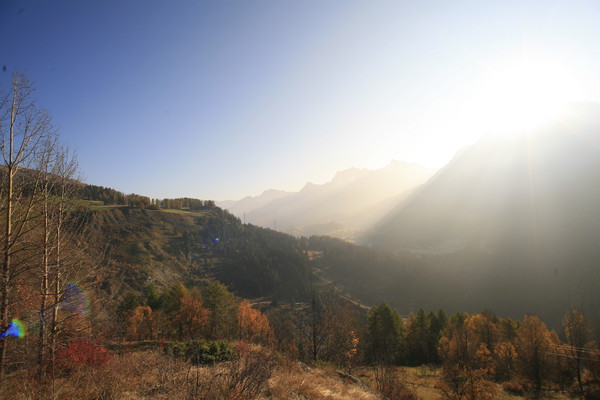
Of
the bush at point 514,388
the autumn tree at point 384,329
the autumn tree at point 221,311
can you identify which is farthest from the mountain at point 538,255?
the autumn tree at point 221,311

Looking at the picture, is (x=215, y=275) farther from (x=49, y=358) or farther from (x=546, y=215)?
(x=546, y=215)

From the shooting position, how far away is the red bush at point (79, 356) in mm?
11102

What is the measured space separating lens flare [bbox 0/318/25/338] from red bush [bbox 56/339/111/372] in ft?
9.81

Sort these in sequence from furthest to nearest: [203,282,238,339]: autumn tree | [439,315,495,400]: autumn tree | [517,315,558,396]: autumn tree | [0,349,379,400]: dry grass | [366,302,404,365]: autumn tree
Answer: [366,302,404,365]: autumn tree
[203,282,238,339]: autumn tree
[517,315,558,396]: autumn tree
[439,315,495,400]: autumn tree
[0,349,379,400]: dry grass

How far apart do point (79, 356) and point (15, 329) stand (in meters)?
4.44

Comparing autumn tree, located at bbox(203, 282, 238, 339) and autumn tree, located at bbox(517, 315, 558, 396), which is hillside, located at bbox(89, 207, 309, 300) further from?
autumn tree, located at bbox(517, 315, 558, 396)

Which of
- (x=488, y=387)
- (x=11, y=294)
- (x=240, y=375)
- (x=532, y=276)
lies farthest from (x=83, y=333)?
(x=532, y=276)

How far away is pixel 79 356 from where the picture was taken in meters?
11.8

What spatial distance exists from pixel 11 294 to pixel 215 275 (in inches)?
4590

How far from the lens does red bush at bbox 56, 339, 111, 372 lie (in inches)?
437

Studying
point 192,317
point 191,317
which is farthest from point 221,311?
point 191,317

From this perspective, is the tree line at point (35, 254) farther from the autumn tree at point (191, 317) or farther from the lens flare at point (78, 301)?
the autumn tree at point (191, 317)

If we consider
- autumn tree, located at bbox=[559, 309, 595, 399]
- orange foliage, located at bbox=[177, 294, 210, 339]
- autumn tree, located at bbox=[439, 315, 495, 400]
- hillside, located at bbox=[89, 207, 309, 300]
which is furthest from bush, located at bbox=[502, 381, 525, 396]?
hillside, located at bbox=[89, 207, 309, 300]

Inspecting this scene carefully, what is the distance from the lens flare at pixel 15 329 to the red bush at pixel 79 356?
9.81 feet
